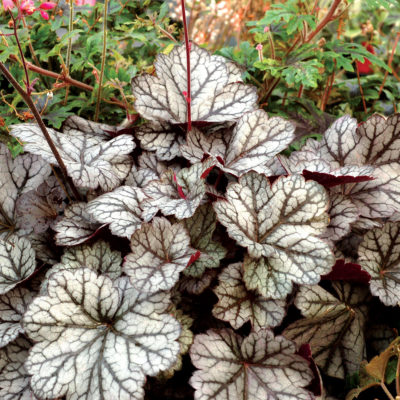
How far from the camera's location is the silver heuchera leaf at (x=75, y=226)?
0.81m

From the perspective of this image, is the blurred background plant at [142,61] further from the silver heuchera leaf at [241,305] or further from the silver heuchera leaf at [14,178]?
the silver heuchera leaf at [241,305]

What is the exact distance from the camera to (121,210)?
81 cm

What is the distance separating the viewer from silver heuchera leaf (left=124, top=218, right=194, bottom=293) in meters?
0.71

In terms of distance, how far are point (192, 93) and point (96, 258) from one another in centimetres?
42

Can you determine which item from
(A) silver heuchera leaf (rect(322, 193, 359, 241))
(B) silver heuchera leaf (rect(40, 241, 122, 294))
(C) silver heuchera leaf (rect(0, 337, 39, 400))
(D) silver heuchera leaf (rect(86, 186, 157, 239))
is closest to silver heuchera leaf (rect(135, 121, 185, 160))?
(D) silver heuchera leaf (rect(86, 186, 157, 239))

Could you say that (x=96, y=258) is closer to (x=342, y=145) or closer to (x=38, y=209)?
(x=38, y=209)

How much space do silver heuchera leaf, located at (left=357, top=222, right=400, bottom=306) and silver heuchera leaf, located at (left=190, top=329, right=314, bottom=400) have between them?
0.77 ft

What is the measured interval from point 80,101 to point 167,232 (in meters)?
0.58

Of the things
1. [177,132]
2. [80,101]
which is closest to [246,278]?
[177,132]

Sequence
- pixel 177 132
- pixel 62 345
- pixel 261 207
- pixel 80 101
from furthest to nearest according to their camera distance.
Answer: pixel 80 101
pixel 177 132
pixel 261 207
pixel 62 345

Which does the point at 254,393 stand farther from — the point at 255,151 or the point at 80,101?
the point at 80,101

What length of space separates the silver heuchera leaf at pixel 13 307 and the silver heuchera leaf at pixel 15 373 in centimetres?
4

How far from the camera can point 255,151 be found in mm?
901

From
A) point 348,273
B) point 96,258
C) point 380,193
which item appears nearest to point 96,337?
point 96,258
